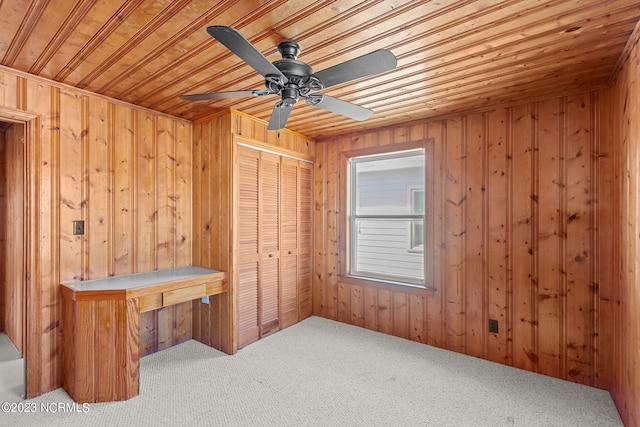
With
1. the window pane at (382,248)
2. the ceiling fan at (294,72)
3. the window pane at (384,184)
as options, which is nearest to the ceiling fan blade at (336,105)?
the ceiling fan at (294,72)

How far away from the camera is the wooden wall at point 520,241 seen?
247 cm

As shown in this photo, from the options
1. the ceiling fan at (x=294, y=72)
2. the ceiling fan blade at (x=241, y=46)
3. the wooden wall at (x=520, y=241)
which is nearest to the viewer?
the ceiling fan blade at (x=241, y=46)

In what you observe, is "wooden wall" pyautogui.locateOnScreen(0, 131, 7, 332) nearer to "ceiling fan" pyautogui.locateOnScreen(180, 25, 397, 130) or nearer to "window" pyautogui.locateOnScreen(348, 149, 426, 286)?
"ceiling fan" pyautogui.locateOnScreen(180, 25, 397, 130)

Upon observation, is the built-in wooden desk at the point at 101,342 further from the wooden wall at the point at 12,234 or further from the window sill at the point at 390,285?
the window sill at the point at 390,285

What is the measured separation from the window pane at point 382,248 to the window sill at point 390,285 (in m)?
0.14

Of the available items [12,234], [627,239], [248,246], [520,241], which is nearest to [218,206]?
[248,246]

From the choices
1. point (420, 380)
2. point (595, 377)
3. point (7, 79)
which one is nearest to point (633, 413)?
point (595, 377)

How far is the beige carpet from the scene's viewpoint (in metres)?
2.07

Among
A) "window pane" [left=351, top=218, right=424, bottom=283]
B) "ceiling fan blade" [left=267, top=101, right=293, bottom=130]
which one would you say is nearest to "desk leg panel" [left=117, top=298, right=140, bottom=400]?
"ceiling fan blade" [left=267, top=101, right=293, bottom=130]

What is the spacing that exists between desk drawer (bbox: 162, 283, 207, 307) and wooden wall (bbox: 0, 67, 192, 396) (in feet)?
2.08

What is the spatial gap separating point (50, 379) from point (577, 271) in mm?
4317

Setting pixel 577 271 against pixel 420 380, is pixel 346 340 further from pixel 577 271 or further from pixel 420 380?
pixel 577 271

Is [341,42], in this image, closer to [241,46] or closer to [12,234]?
[241,46]

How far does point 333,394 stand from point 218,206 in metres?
2.03
